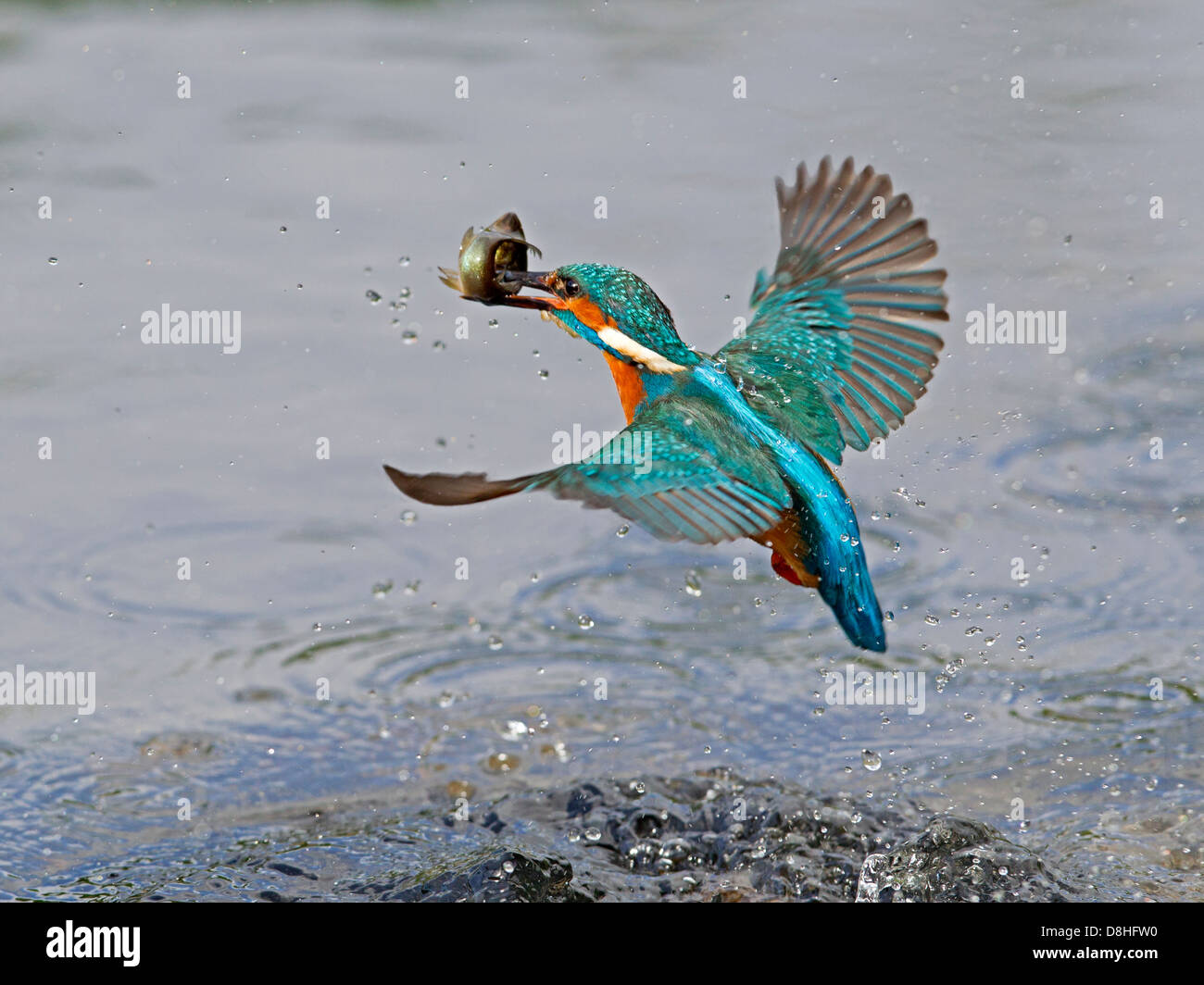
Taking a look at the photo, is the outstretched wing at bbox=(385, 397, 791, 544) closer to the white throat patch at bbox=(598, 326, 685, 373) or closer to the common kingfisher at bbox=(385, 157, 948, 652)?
the common kingfisher at bbox=(385, 157, 948, 652)

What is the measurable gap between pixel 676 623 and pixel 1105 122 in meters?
4.80

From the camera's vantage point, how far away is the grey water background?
14.6 ft

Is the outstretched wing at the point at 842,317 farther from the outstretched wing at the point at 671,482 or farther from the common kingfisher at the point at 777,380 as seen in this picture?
the outstretched wing at the point at 671,482

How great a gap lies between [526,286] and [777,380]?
2.47ft

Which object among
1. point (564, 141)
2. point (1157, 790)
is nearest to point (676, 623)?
point (1157, 790)

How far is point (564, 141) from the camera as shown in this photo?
8305mm

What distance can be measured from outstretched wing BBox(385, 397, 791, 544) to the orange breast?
21cm

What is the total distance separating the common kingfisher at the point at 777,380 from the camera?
11.5 ft

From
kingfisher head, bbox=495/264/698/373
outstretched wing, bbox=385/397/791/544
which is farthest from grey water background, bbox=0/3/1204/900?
kingfisher head, bbox=495/264/698/373

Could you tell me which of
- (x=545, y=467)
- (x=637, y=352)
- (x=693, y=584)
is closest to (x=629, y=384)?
(x=637, y=352)

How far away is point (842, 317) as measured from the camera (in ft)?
14.8
